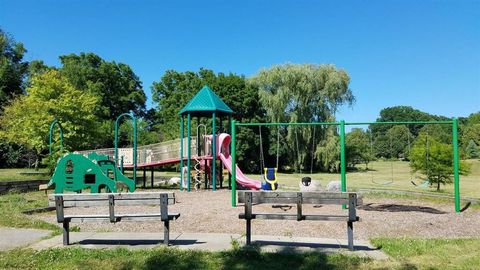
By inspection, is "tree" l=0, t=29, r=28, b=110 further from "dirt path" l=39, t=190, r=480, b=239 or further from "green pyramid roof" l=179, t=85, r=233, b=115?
"dirt path" l=39, t=190, r=480, b=239

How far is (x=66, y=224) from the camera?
685cm

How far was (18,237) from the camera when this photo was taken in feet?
24.5

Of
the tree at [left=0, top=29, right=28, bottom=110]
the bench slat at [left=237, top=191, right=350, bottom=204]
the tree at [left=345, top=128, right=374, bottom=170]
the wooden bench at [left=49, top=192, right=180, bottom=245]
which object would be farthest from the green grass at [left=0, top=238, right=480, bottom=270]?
the tree at [left=0, top=29, right=28, bottom=110]

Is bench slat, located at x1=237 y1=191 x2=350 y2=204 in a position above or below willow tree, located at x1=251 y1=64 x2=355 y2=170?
below

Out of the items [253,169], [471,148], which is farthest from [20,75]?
[471,148]

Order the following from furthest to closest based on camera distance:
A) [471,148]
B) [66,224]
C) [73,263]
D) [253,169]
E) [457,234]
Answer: [471,148] → [253,169] → [457,234] → [66,224] → [73,263]

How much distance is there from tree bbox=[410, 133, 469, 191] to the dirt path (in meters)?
5.61

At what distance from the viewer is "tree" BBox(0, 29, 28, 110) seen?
4178cm

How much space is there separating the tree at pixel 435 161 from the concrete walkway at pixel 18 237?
46.0 feet

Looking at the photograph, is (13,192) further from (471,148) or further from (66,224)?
(471,148)

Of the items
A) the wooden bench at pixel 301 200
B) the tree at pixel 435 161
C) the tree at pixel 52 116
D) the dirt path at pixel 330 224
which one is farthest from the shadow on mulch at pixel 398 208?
the tree at pixel 52 116

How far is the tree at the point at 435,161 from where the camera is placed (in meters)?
17.2

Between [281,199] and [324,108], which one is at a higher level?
[324,108]

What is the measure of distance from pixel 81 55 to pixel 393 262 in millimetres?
55622
